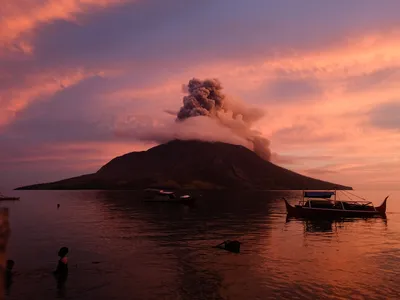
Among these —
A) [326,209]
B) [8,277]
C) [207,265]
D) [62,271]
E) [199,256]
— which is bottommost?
[8,277]

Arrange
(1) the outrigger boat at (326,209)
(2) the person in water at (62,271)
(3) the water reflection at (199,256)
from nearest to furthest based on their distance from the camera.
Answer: (3) the water reflection at (199,256)
(2) the person in water at (62,271)
(1) the outrigger boat at (326,209)

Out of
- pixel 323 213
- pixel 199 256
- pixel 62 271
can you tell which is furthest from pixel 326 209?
pixel 62 271

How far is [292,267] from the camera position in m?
35.4

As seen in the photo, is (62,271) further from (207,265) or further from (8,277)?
(207,265)

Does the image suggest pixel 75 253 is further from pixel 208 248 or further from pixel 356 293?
pixel 356 293

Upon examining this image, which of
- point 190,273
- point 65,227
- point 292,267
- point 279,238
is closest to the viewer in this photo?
point 190,273

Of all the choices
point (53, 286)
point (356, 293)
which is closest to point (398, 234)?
point (356, 293)

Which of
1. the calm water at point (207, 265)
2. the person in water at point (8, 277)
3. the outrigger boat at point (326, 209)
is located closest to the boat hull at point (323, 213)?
the outrigger boat at point (326, 209)

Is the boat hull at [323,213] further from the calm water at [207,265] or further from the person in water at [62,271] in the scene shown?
the person in water at [62,271]

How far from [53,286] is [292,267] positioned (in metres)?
21.9

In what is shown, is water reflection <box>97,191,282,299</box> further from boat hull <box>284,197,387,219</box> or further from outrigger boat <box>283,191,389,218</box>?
outrigger boat <box>283,191,389,218</box>

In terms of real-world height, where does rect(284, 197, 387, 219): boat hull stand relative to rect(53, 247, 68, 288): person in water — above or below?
above

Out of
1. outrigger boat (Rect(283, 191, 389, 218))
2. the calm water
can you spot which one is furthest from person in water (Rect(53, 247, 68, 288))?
outrigger boat (Rect(283, 191, 389, 218))

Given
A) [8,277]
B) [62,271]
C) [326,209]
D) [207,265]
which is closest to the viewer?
[8,277]
